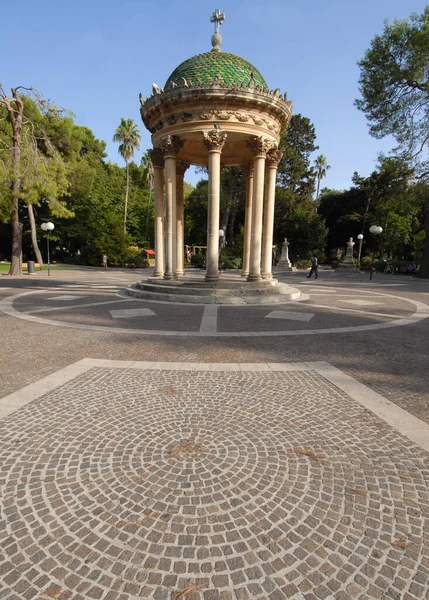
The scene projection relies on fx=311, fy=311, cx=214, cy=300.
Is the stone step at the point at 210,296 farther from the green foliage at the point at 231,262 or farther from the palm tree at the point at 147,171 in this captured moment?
the palm tree at the point at 147,171

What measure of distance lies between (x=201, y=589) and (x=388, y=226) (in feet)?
163

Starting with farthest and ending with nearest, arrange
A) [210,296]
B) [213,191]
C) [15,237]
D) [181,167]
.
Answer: [15,237], [181,167], [213,191], [210,296]

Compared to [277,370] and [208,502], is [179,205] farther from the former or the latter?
[208,502]

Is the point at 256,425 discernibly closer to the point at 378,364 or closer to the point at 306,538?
the point at 306,538

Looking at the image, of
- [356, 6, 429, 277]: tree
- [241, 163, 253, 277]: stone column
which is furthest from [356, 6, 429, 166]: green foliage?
[241, 163, 253, 277]: stone column

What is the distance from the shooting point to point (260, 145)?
42.1 ft

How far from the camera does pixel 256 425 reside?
3295 mm

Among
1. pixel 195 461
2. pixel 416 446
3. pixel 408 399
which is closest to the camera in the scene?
pixel 195 461

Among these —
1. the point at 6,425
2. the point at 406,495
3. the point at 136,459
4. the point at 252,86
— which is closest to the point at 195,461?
the point at 136,459

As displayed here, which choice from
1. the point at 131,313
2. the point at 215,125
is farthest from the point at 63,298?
the point at 215,125

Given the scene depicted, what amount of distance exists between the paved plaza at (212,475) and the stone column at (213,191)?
25.5 ft

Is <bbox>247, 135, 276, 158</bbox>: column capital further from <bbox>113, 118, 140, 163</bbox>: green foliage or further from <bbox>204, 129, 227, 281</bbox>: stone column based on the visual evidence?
<bbox>113, 118, 140, 163</bbox>: green foliage

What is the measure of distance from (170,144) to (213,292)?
21.0ft

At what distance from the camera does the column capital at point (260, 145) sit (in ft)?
42.0
